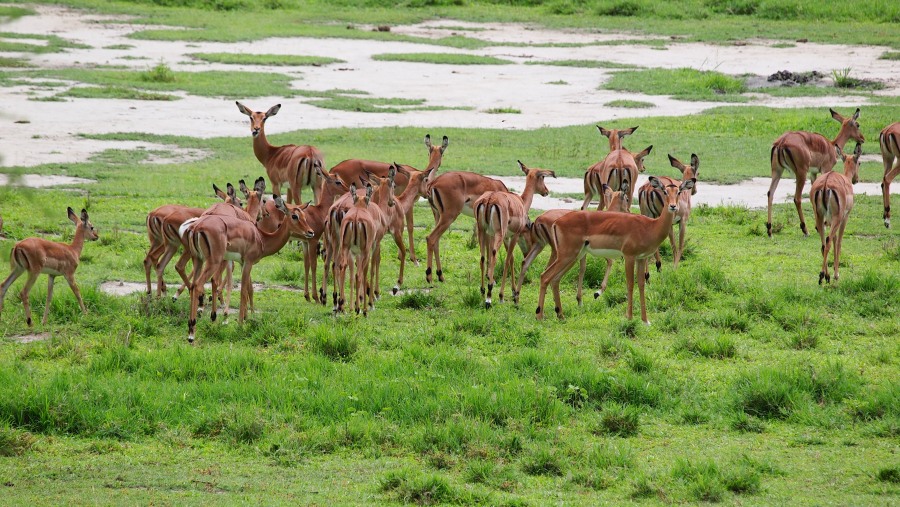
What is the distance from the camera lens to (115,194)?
14.8 metres

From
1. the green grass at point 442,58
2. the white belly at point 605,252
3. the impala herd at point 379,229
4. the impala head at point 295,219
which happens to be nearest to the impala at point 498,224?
the impala herd at point 379,229

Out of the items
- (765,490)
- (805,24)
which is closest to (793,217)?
(765,490)

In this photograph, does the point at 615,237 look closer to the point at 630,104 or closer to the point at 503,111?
the point at 503,111

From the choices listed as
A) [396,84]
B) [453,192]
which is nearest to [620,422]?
[453,192]

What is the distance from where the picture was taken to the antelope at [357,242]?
984cm

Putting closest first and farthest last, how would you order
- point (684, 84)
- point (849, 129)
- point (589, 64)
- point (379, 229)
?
1. point (379, 229)
2. point (849, 129)
3. point (684, 84)
4. point (589, 64)

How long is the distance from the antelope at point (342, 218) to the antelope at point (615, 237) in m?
1.68

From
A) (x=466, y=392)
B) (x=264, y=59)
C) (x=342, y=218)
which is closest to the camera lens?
(x=466, y=392)

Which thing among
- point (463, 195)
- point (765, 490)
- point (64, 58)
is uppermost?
point (64, 58)

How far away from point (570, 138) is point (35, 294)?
37.5ft

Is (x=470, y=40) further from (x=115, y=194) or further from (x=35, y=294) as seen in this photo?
(x=35, y=294)

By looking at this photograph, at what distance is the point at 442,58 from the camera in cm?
2942

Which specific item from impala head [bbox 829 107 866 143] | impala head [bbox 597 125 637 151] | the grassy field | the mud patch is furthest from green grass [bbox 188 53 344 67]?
impala head [bbox 829 107 866 143]

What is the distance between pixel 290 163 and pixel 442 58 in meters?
16.7
